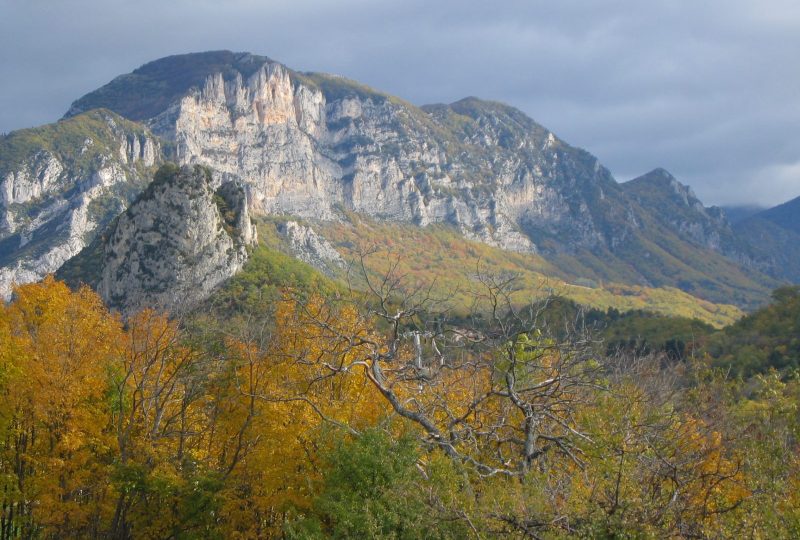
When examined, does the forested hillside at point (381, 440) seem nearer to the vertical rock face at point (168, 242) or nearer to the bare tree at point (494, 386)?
the bare tree at point (494, 386)

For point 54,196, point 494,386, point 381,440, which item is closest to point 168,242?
point 494,386

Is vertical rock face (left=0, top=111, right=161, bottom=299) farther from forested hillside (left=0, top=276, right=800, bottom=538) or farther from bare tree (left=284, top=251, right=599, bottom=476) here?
bare tree (left=284, top=251, right=599, bottom=476)

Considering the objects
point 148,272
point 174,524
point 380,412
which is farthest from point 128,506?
point 148,272

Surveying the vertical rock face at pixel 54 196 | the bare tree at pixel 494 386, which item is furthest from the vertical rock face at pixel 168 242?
the bare tree at pixel 494 386

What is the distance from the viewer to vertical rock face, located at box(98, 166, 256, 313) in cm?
10112

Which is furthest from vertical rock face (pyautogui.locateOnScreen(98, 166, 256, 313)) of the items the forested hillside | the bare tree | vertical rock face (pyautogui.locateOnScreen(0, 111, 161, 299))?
the bare tree

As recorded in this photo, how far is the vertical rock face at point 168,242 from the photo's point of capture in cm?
10112

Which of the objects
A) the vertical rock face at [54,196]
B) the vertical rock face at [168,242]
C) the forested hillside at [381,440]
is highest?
the vertical rock face at [54,196]

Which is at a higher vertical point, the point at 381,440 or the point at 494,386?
the point at 494,386

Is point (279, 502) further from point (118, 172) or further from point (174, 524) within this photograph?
point (118, 172)

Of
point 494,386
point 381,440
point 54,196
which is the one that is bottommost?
point 381,440

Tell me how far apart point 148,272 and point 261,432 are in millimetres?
88665

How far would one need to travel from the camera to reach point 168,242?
10431cm

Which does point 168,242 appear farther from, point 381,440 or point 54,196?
point 54,196
